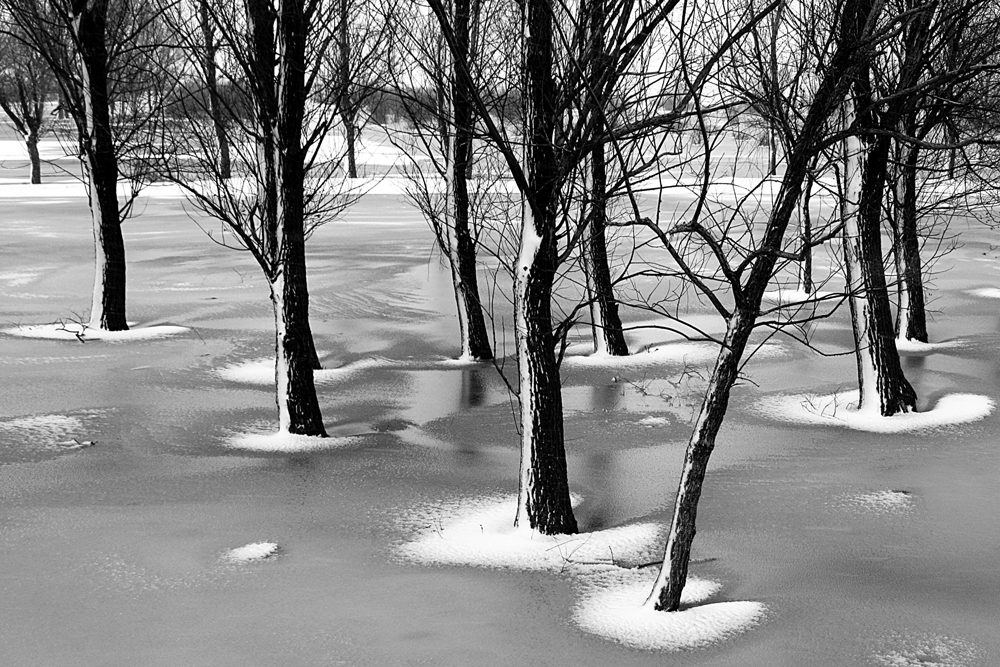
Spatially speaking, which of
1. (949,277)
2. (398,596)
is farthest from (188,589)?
(949,277)

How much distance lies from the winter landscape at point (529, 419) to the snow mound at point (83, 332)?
0.09m

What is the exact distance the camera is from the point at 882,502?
10.0 metres

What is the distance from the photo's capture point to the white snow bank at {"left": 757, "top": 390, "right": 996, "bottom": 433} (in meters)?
13.0

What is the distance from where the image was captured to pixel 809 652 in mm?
6754

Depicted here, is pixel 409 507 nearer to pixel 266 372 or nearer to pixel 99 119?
pixel 266 372

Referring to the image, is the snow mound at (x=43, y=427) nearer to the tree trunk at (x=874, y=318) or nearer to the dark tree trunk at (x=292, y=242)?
the dark tree trunk at (x=292, y=242)

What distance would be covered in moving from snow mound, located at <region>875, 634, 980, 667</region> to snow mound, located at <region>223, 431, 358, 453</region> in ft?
22.1

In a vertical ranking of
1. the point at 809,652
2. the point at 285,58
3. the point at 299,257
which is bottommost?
the point at 809,652

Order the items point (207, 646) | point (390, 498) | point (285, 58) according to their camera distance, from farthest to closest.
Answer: point (285, 58)
point (390, 498)
point (207, 646)

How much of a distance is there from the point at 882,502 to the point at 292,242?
22.6 feet

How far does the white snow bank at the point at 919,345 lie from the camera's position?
17500 mm

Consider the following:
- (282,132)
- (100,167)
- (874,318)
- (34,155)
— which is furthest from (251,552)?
(34,155)

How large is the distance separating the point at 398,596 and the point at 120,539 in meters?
2.74

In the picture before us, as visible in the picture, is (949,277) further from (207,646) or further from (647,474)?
(207,646)
